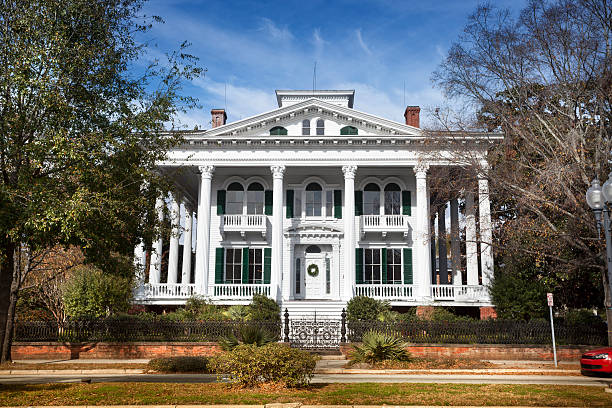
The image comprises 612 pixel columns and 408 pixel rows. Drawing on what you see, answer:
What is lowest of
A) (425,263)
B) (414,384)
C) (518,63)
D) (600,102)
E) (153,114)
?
(414,384)

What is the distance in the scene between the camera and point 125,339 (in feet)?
64.4

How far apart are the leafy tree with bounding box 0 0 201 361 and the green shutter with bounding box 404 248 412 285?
16.8m

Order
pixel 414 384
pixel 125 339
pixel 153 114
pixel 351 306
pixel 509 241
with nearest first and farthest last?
pixel 414 384 < pixel 153 114 < pixel 125 339 < pixel 509 241 < pixel 351 306

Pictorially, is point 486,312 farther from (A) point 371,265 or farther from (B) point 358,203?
(B) point 358,203

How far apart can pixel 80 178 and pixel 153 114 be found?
3.08 metres

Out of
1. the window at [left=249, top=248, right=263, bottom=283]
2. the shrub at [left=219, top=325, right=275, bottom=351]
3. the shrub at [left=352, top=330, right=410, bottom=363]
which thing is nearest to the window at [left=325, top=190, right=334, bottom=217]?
the window at [left=249, top=248, right=263, bottom=283]

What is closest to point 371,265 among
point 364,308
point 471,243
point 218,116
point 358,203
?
point 358,203

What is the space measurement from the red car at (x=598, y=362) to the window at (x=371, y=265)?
49.0ft

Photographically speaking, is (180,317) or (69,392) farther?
(180,317)

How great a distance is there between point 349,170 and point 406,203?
420cm

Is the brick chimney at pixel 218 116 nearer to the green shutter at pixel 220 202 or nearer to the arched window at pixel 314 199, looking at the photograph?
the green shutter at pixel 220 202

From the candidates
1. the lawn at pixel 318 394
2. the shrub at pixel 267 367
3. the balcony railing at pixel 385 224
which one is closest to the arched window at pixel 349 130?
the balcony railing at pixel 385 224

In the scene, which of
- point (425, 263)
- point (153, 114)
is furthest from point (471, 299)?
point (153, 114)

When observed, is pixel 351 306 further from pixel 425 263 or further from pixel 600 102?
pixel 600 102
